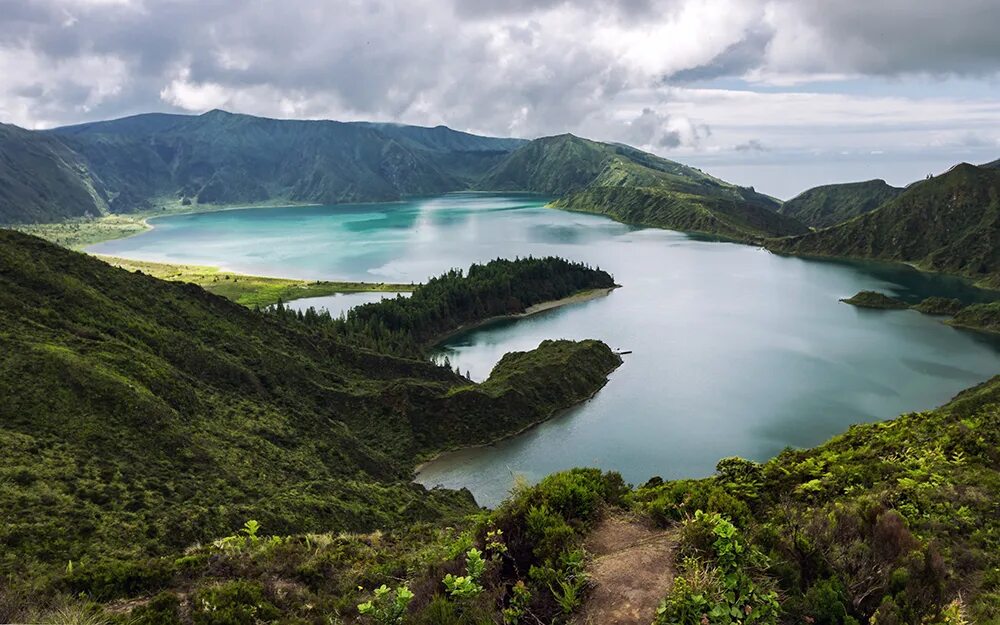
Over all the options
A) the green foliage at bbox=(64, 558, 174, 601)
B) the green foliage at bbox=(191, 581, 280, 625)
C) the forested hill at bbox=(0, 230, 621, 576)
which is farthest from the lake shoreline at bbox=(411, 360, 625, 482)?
the green foliage at bbox=(191, 581, 280, 625)

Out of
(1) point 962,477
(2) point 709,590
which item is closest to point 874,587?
(2) point 709,590

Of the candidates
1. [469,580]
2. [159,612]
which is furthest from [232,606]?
[469,580]

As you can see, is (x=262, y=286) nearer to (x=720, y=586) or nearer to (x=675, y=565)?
(x=675, y=565)

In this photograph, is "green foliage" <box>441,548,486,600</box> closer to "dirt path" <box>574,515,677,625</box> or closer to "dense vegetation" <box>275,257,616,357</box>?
"dirt path" <box>574,515,677,625</box>

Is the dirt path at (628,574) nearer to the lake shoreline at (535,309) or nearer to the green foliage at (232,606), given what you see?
the green foliage at (232,606)

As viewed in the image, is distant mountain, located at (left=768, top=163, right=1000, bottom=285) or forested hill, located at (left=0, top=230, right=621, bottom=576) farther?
distant mountain, located at (left=768, top=163, right=1000, bottom=285)

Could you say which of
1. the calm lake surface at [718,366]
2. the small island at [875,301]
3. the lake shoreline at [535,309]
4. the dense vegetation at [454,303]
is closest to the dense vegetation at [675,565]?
the calm lake surface at [718,366]

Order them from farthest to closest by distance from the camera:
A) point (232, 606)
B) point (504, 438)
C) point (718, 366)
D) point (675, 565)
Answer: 1. point (718, 366)
2. point (504, 438)
3. point (232, 606)
4. point (675, 565)
